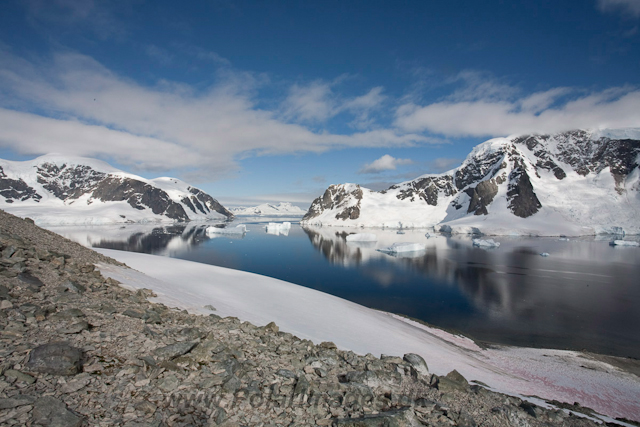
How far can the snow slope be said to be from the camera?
8734mm

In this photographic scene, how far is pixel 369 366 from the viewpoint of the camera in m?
5.89

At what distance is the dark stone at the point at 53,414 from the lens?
9.76ft

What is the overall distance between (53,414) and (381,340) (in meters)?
8.56

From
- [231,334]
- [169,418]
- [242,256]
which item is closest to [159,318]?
[231,334]

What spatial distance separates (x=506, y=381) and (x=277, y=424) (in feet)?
26.8

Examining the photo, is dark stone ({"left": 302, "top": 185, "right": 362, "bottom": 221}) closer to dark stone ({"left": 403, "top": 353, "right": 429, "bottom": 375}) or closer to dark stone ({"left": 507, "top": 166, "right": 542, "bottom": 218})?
dark stone ({"left": 507, "top": 166, "right": 542, "bottom": 218})

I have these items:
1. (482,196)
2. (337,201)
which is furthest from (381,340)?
(337,201)

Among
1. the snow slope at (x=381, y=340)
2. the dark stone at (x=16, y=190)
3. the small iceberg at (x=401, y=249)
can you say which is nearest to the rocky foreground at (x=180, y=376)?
the snow slope at (x=381, y=340)

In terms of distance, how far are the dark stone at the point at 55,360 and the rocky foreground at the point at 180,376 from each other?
0.4 inches

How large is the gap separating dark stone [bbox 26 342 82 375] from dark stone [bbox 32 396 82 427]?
0.47 m

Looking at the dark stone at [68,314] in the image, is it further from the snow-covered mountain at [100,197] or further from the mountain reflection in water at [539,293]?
the snow-covered mountain at [100,197]

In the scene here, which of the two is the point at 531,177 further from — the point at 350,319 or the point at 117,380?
the point at 117,380

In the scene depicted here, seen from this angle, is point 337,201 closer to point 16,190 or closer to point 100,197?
point 100,197

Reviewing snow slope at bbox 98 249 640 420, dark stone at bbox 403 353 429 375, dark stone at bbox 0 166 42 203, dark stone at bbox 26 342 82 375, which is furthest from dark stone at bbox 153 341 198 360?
dark stone at bbox 0 166 42 203
